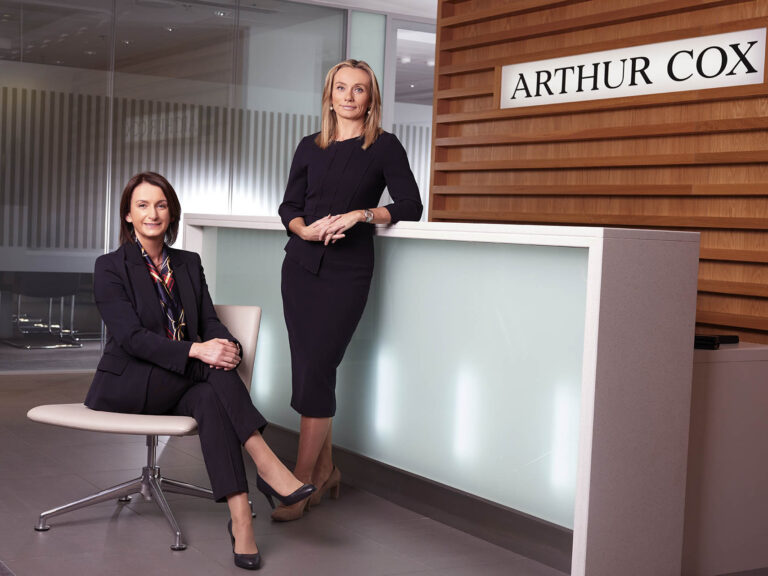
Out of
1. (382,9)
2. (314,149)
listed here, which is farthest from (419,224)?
(382,9)

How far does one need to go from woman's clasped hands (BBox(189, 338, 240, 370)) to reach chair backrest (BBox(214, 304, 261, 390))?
0.33 m

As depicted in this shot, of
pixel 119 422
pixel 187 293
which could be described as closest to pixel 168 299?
pixel 187 293

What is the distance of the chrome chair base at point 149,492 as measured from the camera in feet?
12.0

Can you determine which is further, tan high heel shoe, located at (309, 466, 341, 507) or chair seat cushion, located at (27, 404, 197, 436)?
tan high heel shoe, located at (309, 466, 341, 507)

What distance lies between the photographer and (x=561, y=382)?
3371mm

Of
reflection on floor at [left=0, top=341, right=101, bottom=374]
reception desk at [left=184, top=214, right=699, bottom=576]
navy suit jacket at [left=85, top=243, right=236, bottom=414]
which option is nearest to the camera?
reception desk at [left=184, top=214, right=699, bottom=576]

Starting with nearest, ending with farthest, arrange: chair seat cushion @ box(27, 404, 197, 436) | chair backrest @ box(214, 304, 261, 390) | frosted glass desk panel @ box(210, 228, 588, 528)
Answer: frosted glass desk panel @ box(210, 228, 588, 528), chair seat cushion @ box(27, 404, 197, 436), chair backrest @ box(214, 304, 261, 390)

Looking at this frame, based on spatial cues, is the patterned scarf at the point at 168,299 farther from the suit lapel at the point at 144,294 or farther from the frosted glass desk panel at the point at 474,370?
the frosted glass desk panel at the point at 474,370

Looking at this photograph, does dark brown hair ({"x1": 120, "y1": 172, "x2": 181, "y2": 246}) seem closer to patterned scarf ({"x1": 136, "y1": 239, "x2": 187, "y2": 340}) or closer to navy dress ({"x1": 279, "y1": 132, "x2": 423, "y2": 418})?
patterned scarf ({"x1": 136, "y1": 239, "x2": 187, "y2": 340})

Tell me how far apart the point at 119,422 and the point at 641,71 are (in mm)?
2865

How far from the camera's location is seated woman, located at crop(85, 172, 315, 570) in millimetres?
3469

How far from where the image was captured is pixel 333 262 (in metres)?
4.02

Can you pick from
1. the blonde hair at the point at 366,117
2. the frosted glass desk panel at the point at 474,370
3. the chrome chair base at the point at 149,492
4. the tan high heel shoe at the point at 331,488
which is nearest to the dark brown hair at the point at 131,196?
the blonde hair at the point at 366,117

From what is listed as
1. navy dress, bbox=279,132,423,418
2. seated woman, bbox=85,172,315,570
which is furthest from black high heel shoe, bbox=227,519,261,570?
navy dress, bbox=279,132,423,418
